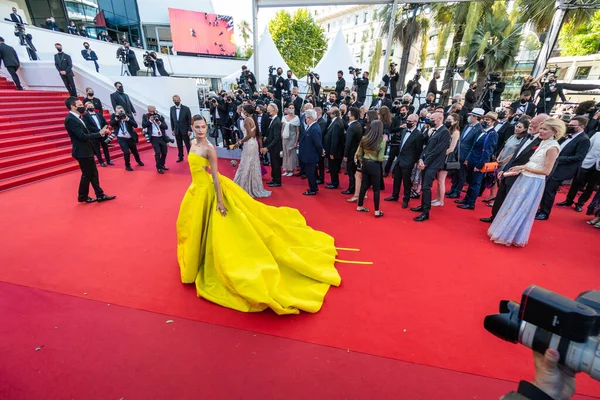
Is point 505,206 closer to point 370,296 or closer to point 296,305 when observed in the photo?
point 370,296

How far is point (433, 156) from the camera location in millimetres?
4512

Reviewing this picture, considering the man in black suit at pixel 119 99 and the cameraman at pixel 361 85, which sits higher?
the cameraman at pixel 361 85

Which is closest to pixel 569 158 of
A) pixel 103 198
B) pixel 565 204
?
pixel 565 204

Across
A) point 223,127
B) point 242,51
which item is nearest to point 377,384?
point 223,127

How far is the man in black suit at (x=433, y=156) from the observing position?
4.36 metres

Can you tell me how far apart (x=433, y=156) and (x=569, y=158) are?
8.12ft

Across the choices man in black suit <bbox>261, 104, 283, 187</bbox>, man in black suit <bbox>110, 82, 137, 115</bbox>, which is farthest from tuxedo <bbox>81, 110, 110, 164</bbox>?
man in black suit <bbox>261, 104, 283, 187</bbox>

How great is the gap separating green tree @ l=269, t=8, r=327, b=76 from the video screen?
5673 mm

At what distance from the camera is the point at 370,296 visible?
116 inches

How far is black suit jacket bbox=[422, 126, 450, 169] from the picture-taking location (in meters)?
4.36

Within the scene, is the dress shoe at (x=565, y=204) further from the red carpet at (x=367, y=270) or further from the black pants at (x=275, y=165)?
the black pants at (x=275, y=165)

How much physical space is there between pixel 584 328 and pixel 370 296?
2151 mm

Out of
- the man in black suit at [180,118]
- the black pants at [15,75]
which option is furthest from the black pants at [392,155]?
the black pants at [15,75]

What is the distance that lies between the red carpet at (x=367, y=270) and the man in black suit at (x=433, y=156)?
42 centimetres
